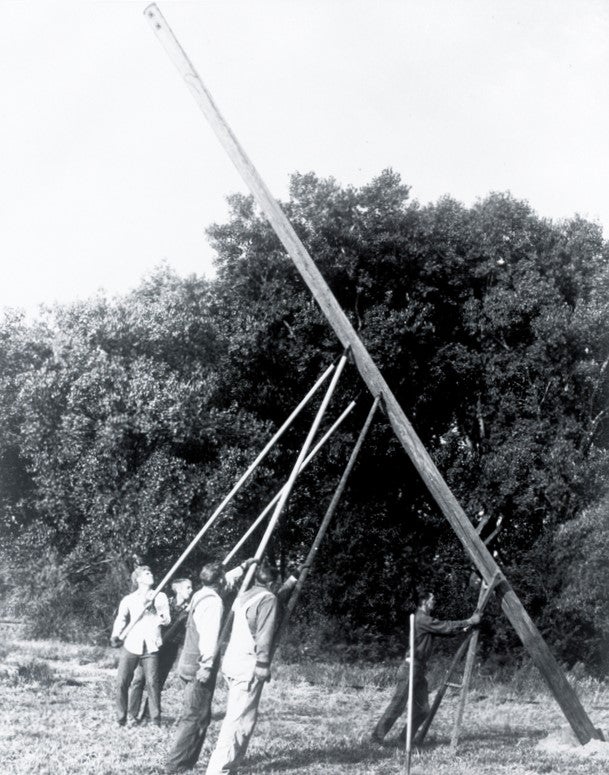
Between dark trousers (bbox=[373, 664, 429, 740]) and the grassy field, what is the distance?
9.4 inches

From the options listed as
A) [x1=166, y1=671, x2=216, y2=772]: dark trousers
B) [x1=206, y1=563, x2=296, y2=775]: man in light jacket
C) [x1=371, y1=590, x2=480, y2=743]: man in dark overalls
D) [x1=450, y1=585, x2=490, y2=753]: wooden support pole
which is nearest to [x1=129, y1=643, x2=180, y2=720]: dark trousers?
[x1=166, y1=671, x2=216, y2=772]: dark trousers

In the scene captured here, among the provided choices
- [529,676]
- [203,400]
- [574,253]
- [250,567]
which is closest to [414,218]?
[574,253]

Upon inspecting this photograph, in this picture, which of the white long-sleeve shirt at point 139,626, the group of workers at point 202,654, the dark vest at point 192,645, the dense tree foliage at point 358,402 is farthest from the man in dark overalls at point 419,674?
the dense tree foliage at point 358,402

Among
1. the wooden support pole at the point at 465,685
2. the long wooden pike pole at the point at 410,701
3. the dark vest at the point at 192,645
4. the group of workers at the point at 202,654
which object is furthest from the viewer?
the wooden support pole at the point at 465,685

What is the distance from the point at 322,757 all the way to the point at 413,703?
1.39 m

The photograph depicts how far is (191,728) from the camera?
8.72m

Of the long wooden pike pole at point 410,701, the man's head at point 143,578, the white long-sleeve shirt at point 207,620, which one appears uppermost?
the man's head at point 143,578

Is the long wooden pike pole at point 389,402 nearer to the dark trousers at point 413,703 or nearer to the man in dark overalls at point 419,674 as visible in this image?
the man in dark overalls at point 419,674

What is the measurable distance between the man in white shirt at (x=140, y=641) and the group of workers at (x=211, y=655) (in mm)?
12

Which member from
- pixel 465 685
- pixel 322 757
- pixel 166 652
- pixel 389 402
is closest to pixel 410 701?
pixel 465 685

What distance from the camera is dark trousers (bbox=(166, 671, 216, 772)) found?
8.59 meters

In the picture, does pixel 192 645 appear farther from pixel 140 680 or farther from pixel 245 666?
pixel 140 680

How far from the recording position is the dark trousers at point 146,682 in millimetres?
10922

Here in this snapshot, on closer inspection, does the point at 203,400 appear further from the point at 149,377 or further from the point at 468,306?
the point at 468,306
